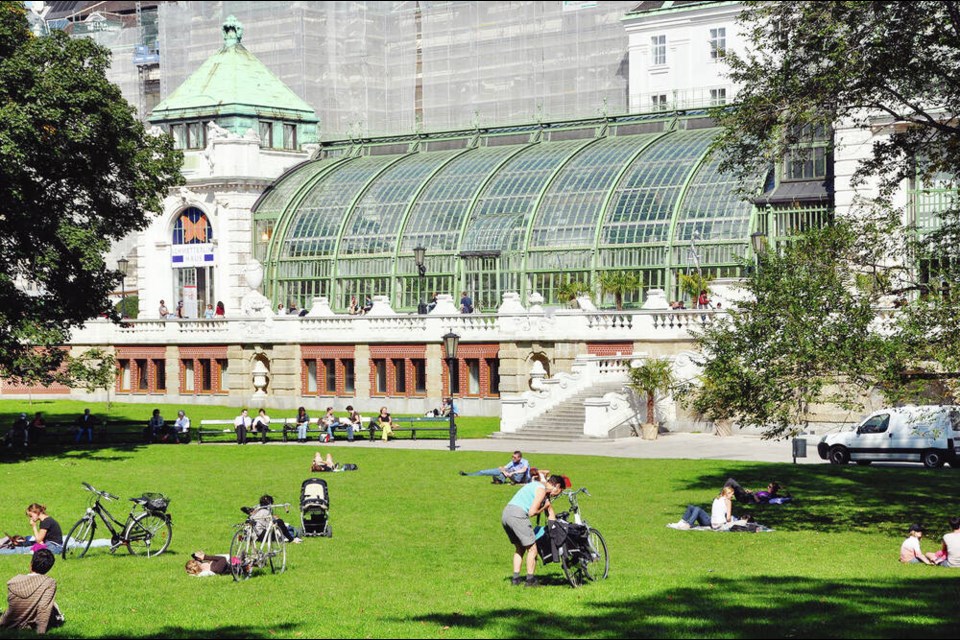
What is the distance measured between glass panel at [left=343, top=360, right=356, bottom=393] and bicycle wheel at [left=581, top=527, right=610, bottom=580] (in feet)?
135

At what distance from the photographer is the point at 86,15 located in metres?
128

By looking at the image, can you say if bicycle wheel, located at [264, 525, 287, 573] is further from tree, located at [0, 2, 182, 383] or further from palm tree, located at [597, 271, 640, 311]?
palm tree, located at [597, 271, 640, 311]

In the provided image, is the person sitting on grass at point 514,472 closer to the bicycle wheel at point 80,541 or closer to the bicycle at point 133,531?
the bicycle at point 133,531

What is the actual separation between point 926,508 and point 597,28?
215 ft

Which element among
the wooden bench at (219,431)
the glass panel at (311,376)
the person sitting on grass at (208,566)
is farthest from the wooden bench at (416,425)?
the person sitting on grass at (208,566)

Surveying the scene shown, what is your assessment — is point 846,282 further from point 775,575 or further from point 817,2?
point 775,575

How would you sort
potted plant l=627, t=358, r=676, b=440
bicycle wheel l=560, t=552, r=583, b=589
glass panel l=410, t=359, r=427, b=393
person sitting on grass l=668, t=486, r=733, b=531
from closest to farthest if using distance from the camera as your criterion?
bicycle wheel l=560, t=552, r=583, b=589, person sitting on grass l=668, t=486, r=733, b=531, potted plant l=627, t=358, r=676, b=440, glass panel l=410, t=359, r=427, b=393

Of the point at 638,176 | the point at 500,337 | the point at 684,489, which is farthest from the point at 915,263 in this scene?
the point at 638,176

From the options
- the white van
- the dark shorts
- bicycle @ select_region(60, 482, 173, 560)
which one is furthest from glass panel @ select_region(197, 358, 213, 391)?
the dark shorts

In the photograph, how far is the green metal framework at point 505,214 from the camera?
6412cm

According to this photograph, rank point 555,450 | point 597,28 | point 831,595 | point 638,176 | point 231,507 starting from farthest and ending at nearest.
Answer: point 597,28 < point 638,176 < point 555,450 < point 231,507 < point 831,595

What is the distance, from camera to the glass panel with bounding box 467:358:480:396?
61.2 meters

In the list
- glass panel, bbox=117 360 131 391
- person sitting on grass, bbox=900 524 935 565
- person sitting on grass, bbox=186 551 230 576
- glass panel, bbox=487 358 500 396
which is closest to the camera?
person sitting on grass, bbox=186 551 230 576

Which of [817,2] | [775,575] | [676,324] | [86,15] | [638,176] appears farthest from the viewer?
[86,15]
